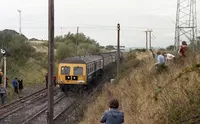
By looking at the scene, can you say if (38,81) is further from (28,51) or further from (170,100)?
(170,100)

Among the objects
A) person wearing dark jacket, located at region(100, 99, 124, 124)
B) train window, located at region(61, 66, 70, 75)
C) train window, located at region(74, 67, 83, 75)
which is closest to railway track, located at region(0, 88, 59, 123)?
train window, located at region(61, 66, 70, 75)

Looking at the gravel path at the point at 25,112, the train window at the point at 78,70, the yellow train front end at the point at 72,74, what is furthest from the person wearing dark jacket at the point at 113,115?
the train window at the point at 78,70

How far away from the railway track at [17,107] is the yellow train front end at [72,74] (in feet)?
6.43

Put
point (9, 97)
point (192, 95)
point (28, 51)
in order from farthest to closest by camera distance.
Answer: point (28, 51)
point (9, 97)
point (192, 95)

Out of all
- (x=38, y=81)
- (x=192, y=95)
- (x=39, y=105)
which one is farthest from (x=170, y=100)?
(x=38, y=81)

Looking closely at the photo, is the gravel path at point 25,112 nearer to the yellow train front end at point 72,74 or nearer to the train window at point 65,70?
the yellow train front end at point 72,74

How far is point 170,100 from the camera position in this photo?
7.34m

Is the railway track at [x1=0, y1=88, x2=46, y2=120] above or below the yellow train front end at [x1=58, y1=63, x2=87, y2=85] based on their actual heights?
below

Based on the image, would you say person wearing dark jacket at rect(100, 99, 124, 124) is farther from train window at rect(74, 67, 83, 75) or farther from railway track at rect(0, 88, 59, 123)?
train window at rect(74, 67, 83, 75)

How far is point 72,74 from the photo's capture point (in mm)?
27016

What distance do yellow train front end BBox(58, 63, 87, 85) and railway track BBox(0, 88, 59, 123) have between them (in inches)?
77.1

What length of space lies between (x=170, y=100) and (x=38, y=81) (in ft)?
102

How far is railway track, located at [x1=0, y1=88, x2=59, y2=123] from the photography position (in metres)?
18.1

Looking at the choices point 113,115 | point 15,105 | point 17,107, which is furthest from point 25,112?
point 113,115
